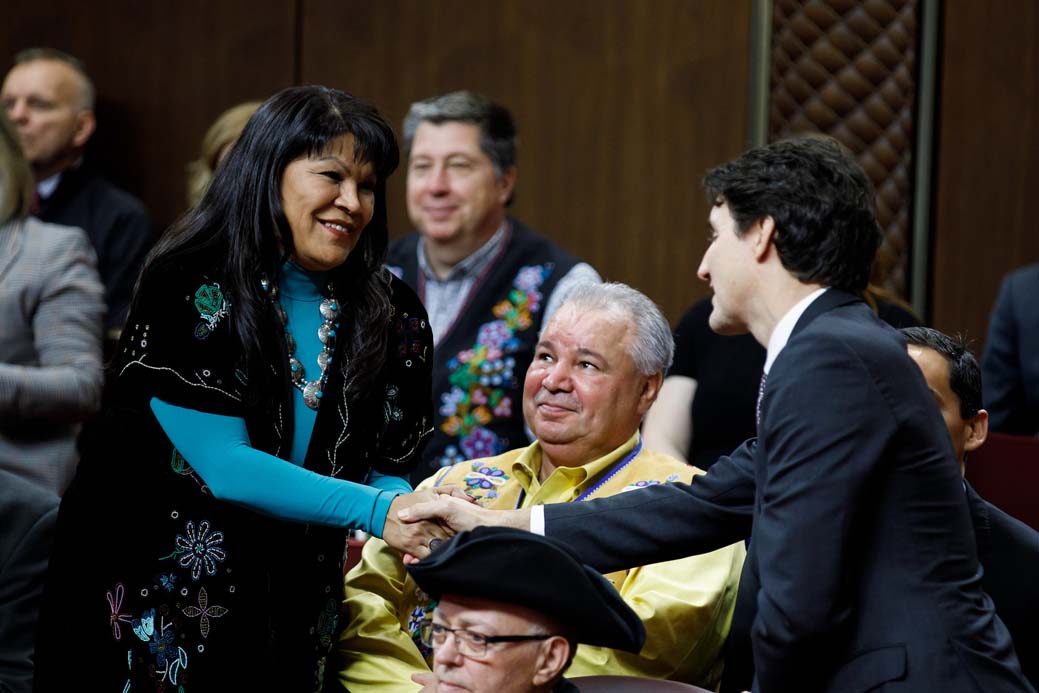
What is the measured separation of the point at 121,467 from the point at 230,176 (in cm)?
46

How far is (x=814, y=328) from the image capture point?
6.12 ft

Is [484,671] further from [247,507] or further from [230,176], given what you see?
[230,176]

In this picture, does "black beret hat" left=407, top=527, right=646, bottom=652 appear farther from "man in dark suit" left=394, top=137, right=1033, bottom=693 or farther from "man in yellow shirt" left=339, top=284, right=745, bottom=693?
"man in yellow shirt" left=339, top=284, right=745, bottom=693

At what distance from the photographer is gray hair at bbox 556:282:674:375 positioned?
267 centimetres

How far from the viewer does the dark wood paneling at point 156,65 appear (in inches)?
195

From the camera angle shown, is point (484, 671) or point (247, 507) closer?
point (484, 671)

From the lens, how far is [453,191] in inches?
145

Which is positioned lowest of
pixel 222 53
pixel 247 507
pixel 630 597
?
pixel 630 597

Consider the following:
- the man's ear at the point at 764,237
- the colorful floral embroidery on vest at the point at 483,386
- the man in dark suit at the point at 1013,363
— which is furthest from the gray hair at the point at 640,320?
the man in dark suit at the point at 1013,363

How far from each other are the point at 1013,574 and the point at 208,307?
1323mm

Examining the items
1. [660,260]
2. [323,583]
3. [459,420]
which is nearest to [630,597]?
[323,583]

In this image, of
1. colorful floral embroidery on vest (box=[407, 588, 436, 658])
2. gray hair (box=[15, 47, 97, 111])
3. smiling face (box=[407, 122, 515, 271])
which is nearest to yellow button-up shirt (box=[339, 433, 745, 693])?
colorful floral embroidery on vest (box=[407, 588, 436, 658])

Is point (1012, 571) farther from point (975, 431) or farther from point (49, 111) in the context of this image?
point (49, 111)

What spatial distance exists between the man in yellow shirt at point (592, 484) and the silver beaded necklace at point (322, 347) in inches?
17.6
